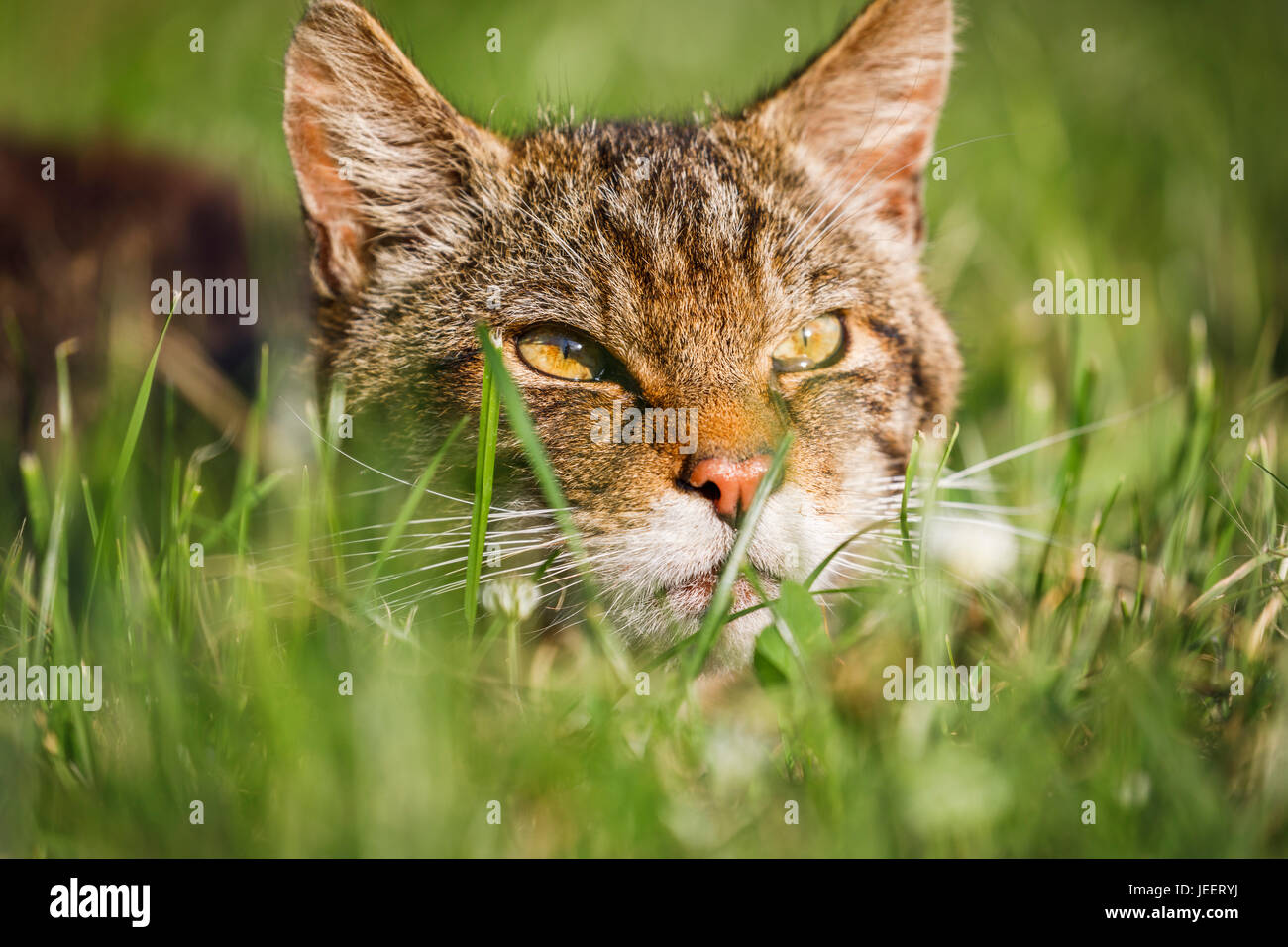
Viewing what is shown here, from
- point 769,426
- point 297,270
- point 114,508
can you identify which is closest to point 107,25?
point 297,270

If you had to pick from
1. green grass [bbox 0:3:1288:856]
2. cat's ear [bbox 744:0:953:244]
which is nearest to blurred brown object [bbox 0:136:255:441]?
green grass [bbox 0:3:1288:856]

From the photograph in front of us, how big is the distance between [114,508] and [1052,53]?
4.57 m

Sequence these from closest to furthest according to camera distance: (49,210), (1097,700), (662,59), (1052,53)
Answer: (1097,700) → (49,210) → (1052,53) → (662,59)

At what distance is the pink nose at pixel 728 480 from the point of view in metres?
1.94

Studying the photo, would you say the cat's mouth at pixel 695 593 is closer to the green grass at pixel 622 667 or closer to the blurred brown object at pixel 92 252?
the green grass at pixel 622 667

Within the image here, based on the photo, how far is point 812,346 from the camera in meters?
2.40

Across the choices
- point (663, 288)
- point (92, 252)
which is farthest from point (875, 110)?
point (92, 252)

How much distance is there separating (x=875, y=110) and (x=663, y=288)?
1.02m

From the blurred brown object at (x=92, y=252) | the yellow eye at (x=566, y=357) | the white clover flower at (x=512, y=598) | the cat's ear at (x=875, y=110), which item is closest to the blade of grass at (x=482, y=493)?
the white clover flower at (x=512, y=598)

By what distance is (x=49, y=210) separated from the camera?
336cm

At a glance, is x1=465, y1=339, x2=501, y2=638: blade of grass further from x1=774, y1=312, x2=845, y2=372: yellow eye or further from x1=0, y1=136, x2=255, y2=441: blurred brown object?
x1=0, y1=136, x2=255, y2=441: blurred brown object
